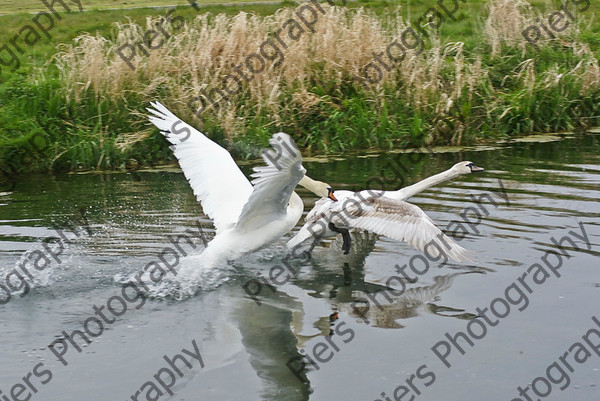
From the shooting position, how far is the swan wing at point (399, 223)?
763 cm

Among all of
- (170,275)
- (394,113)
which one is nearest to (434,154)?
(394,113)

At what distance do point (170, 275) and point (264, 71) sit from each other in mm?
5536

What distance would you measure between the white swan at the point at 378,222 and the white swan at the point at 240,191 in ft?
1.21

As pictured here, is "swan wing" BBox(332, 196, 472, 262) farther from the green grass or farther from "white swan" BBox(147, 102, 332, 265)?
the green grass

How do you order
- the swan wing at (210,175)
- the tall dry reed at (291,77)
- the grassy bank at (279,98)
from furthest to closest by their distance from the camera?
the tall dry reed at (291,77), the grassy bank at (279,98), the swan wing at (210,175)

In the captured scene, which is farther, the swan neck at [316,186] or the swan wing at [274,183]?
the swan neck at [316,186]

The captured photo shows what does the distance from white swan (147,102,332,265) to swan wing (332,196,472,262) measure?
0.45 meters

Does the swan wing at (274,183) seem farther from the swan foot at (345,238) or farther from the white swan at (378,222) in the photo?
the swan foot at (345,238)

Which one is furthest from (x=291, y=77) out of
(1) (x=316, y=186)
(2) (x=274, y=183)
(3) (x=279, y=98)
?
(2) (x=274, y=183)

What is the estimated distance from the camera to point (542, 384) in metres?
5.50

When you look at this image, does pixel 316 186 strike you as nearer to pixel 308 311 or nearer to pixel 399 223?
pixel 399 223

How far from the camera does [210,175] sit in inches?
326

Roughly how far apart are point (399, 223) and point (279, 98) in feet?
16.8

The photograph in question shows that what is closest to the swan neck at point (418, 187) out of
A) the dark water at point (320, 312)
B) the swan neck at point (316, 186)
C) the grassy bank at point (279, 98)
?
the dark water at point (320, 312)
